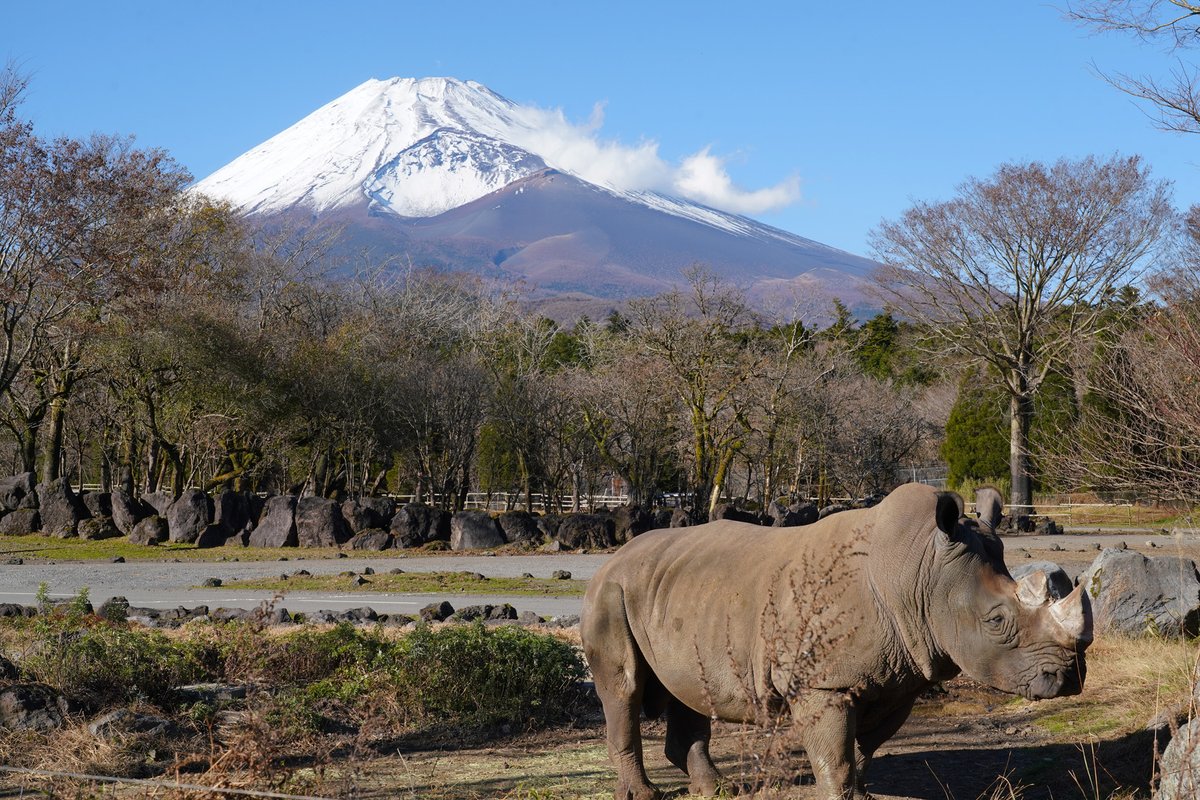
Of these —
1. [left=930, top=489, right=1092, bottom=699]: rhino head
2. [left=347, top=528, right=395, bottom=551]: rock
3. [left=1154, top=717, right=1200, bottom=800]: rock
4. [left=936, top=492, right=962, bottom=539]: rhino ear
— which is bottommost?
[left=347, top=528, right=395, bottom=551]: rock

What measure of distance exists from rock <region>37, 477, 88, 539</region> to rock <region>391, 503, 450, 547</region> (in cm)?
936

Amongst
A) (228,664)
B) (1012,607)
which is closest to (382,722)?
(228,664)

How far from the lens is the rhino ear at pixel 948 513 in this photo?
5.28 meters

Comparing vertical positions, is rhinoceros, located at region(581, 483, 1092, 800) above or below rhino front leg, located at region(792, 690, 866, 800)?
above

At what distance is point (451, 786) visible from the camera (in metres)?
7.03

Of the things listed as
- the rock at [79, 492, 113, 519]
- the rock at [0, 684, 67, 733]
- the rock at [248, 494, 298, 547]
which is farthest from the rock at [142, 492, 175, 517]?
the rock at [0, 684, 67, 733]

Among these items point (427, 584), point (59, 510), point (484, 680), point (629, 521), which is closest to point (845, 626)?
point (484, 680)

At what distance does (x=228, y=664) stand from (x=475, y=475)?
122ft

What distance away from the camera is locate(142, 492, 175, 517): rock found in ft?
112

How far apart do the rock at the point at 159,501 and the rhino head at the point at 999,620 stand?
31.6 m

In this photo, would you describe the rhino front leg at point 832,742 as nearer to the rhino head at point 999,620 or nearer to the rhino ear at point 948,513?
the rhino head at point 999,620

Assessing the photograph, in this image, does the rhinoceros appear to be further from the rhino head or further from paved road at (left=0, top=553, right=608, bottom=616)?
paved road at (left=0, top=553, right=608, bottom=616)

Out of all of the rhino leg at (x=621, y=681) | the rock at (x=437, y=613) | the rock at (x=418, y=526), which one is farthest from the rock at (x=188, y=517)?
the rhino leg at (x=621, y=681)

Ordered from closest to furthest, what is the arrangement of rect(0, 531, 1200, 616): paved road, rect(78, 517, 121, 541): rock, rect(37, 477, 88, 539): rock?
rect(0, 531, 1200, 616): paved road < rect(78, 517, 121, 541): rock < rect(37, 477, 88, 539): rock
